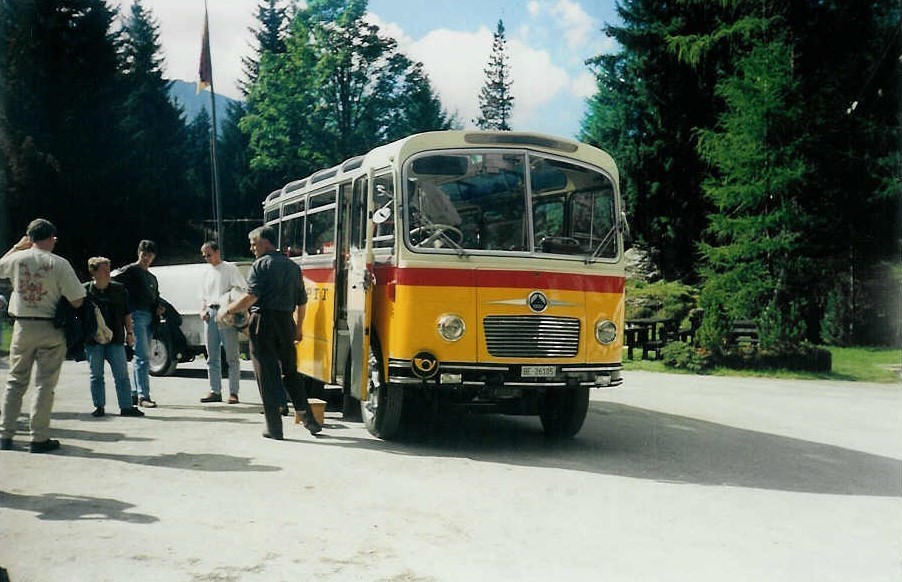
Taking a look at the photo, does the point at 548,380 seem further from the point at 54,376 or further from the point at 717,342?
the point at 717,342

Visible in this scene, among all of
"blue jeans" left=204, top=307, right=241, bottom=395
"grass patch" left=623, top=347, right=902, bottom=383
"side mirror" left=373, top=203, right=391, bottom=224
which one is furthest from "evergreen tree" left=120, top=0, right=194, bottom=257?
"side mirror" left=373, top=203, right=391, bottom=224

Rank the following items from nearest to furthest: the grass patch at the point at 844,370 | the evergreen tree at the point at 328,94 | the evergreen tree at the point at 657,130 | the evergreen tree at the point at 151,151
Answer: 1. the grass patch at the point at 844,370
2. the evergreen tree at the point at 657,130
3. the evergreen tree at the point at 328,94
4. the evergreen tree at the point at 151,151

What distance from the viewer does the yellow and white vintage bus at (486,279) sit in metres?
8.96

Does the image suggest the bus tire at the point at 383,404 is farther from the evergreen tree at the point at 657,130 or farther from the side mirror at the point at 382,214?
the evergreen tree at the point at 657,130

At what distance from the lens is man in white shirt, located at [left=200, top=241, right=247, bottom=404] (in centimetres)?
1262

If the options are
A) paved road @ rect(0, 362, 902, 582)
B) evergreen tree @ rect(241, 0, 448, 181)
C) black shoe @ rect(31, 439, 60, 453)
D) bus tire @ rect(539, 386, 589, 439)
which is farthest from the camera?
evergreen tree @ rect(241, 0, 448, 181)

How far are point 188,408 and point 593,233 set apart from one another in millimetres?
5740

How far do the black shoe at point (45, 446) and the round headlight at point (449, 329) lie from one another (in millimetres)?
3683

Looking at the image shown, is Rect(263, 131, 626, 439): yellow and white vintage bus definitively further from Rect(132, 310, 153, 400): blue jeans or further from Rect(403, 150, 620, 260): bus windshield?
Rect(132, 310, 153, 400): blue jeans

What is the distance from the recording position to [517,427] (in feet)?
37.2

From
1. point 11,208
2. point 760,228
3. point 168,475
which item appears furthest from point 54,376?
point 11,208

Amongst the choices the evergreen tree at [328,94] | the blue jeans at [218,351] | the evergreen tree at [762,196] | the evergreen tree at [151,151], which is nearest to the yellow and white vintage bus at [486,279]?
the blue jeans at [218,351]

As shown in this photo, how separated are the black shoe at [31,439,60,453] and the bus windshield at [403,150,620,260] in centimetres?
376

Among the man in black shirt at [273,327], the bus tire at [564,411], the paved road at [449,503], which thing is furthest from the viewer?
the bus tire at [564,411]
